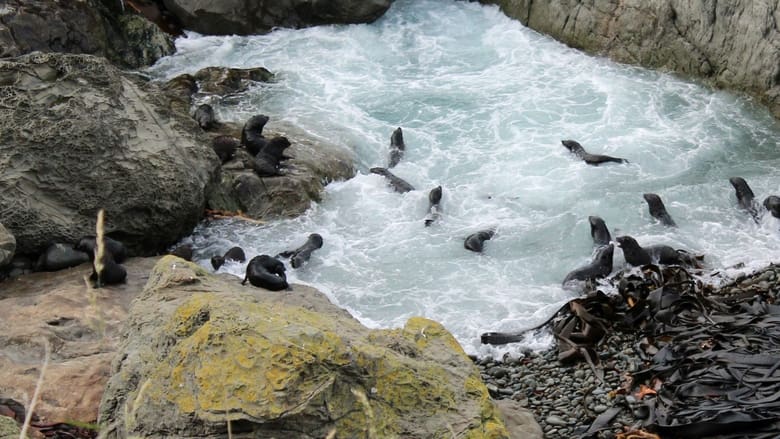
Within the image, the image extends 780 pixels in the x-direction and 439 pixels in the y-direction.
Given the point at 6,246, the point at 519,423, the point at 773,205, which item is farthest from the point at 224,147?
the point at 773,205

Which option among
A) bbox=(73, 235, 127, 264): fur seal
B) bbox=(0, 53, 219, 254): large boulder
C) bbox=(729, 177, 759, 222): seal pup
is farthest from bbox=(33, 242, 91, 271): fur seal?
bbox=(729, 177, 759, 222): seal pup

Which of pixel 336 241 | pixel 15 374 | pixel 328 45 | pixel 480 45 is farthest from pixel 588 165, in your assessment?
pixel 15 374

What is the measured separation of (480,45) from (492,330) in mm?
9586

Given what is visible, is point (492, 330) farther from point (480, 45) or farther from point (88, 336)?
A: point (480, 45)

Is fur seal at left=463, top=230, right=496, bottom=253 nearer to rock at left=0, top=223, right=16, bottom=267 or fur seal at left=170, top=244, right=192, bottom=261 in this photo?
fur seal at left=170, top=244, right=192, bottom=261

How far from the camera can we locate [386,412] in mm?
4434

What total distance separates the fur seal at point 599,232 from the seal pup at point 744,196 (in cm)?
188

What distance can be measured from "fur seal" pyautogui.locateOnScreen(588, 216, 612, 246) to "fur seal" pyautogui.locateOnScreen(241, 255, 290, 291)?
12.7 ft

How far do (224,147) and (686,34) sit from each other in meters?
8.21

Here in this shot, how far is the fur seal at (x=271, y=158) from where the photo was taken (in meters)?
11.4

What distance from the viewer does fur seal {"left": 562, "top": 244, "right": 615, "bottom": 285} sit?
9.30 m

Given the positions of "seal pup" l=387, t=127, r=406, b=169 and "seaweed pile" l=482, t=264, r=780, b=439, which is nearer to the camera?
"seaweed pile" l=482, t=264, r=780, b=439

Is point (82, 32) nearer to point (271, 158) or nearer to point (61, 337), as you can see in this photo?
point (271, 158)

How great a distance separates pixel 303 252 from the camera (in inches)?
394
